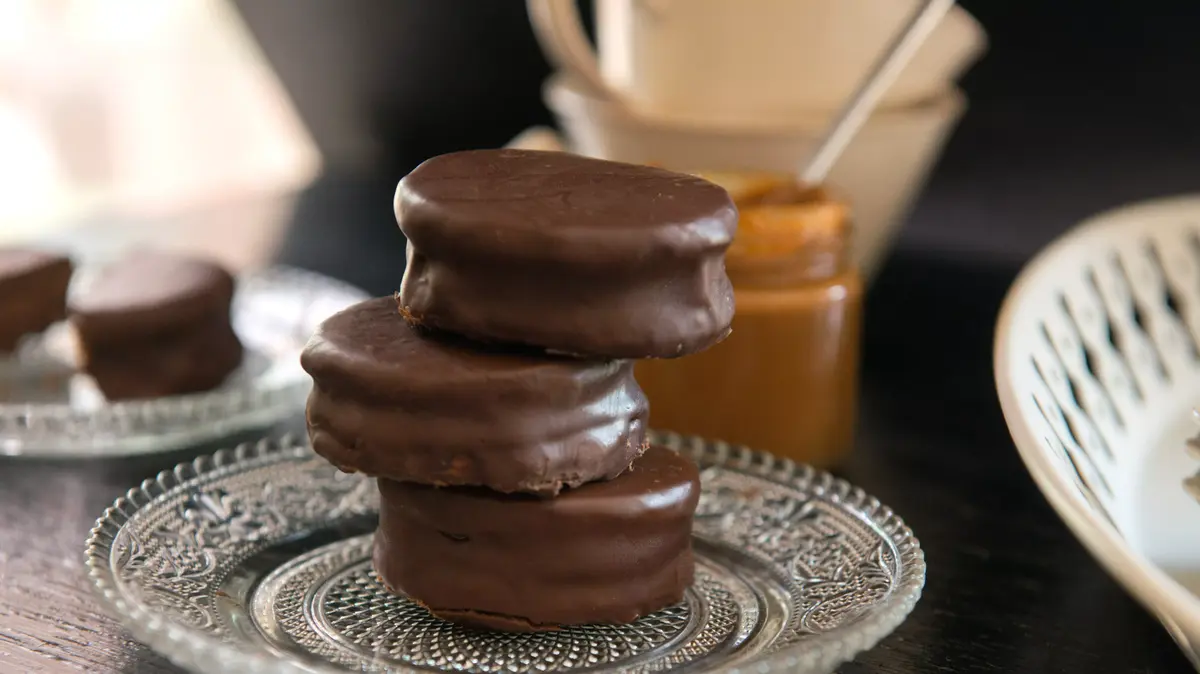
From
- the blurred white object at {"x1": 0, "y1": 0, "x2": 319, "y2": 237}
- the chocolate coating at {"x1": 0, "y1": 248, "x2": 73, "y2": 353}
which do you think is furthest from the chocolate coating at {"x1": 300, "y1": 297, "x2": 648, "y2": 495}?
the blurred white object at {"x1": 0, "y1": 0, "x2": 319, "y2": 237}

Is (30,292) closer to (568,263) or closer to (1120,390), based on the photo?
(568,263)

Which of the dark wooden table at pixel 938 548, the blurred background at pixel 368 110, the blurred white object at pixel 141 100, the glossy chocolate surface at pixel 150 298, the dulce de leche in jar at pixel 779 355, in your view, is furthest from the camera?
the blurred white object at pixel 141 100

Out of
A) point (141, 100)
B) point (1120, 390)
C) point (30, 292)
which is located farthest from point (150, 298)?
point (141, 100)

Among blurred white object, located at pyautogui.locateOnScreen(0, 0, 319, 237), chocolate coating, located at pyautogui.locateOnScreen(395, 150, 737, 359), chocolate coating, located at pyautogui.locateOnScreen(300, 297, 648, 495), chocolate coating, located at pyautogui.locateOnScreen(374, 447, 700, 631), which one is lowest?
blurred white object, located at pyautogui.locateOnScreen(0, 0, 319, 237)

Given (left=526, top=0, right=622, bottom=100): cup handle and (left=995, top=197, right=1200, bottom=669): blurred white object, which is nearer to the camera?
(left=995, top=197, right=1200, bottom=669): blurred white object

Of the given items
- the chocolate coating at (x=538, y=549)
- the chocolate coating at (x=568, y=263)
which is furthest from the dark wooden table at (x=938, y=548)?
the chocolate coating at (x=568, y=263)

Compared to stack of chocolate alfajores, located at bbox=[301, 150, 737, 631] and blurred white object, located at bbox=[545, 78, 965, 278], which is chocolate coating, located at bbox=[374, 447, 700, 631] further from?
blurred white object, located at bbox=[545, 78, 965, 278]

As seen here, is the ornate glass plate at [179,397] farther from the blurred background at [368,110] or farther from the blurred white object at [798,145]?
the blurred white object at [798,145]

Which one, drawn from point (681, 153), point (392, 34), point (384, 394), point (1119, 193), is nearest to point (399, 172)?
point (392, 34)
